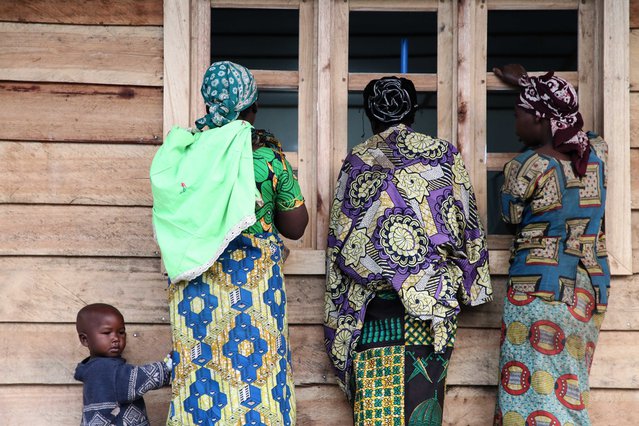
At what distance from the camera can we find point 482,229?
13.0 ft

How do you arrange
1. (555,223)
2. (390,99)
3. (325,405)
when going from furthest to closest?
(325,405), (390,99), (555,223)

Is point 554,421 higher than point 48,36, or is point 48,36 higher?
point 48,36

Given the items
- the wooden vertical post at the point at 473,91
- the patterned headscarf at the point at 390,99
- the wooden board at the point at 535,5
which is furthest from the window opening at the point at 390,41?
the patterned headscarf at the point at 390,99

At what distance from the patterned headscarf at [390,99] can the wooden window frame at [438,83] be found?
267mm

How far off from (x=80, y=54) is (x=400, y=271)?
1635 mm

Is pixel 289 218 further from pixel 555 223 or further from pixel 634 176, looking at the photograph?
pixel 634 176

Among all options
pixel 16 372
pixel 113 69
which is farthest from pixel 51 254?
pixel 113 69

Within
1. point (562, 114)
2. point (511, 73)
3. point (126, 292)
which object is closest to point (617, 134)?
point (562, 114)

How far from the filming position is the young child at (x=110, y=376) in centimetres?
356

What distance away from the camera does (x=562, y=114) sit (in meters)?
3.88

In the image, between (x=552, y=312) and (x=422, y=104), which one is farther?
(x=422, y=104)

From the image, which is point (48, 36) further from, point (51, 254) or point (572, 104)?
point (572, 104)

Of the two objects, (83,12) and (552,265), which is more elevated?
(83,12)

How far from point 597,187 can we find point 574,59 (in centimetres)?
74
